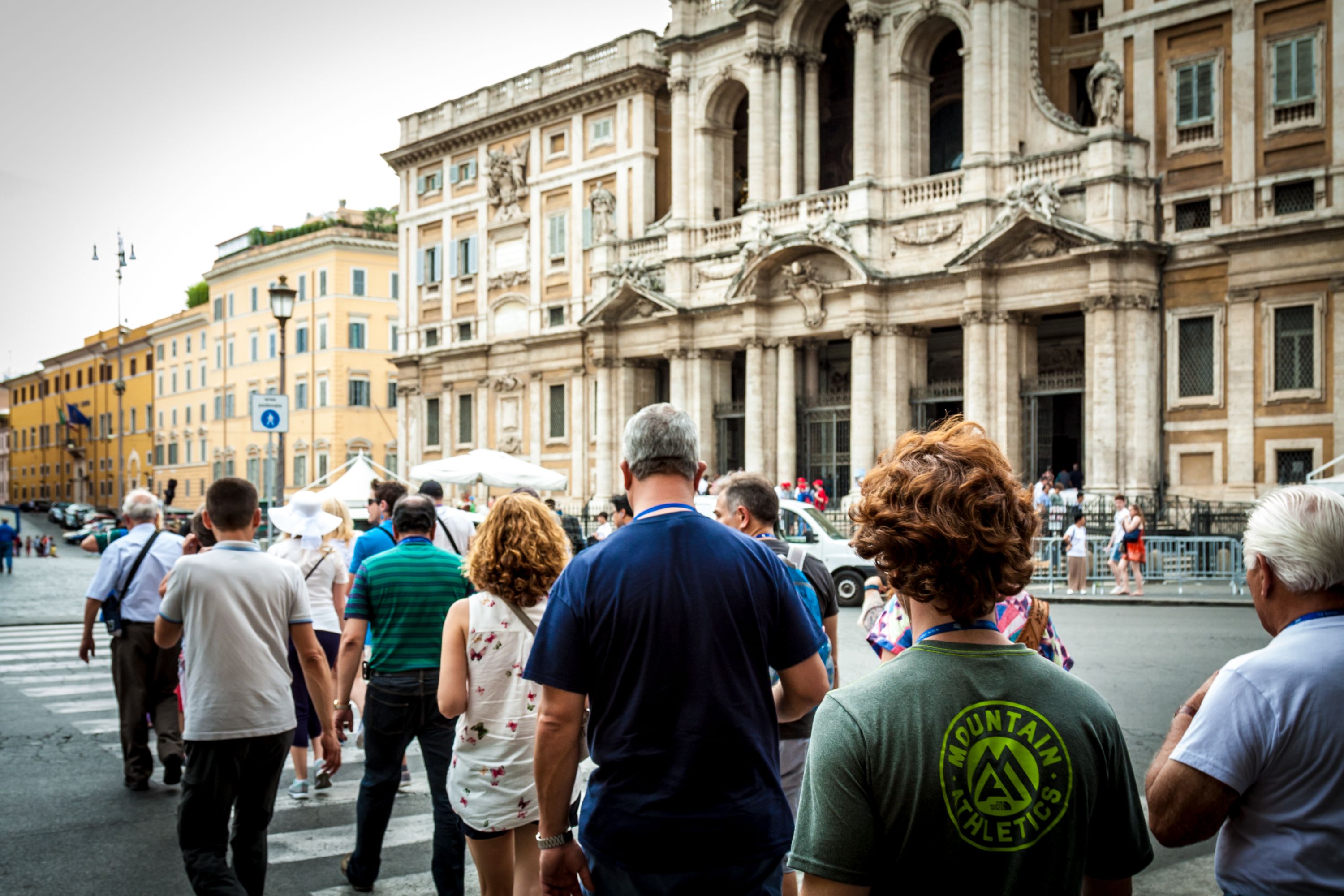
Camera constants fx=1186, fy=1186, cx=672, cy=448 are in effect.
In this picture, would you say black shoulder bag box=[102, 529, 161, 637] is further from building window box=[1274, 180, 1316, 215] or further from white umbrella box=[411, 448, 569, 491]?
building window box=[1274, 180, 1316, 215]

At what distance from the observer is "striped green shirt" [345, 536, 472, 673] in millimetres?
5969

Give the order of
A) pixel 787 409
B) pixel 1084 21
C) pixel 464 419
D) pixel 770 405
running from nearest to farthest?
pixel 1084 21 → pixel 787 409 → pixel 770 405 → pixel 464 419

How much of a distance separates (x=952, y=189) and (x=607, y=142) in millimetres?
14466

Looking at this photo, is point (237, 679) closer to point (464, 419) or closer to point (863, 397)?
point (863, 397)

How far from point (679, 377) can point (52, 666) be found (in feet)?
81.3

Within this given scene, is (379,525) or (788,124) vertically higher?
(788,124)

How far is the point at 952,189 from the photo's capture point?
103 feet

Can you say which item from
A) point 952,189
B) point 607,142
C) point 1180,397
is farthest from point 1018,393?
point 607,142

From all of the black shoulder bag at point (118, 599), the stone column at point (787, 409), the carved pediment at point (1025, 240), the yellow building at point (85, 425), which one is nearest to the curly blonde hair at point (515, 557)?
the black shoulder bag at point (118, 599)

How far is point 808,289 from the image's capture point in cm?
3388

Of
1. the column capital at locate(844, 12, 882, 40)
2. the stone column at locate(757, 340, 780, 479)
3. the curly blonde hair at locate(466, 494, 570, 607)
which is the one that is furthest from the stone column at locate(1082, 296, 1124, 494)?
the curly blonde hair at locate(466, 494, 570, 607)

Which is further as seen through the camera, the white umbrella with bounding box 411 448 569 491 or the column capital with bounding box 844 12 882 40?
the column capital with bounding box 844 12 882 40

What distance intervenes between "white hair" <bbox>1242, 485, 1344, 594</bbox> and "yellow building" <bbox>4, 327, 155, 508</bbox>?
70278 mm

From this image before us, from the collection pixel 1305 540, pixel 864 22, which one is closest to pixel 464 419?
pixel 864 22
